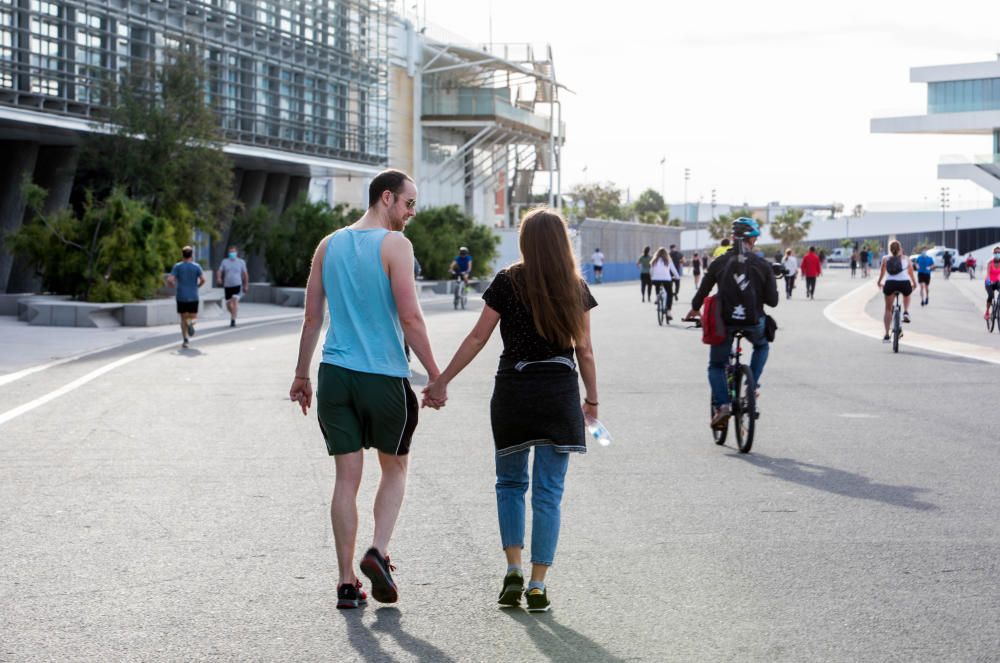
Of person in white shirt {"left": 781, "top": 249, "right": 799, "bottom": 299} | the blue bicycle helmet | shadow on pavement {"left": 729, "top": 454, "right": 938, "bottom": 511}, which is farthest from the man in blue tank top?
person in white shirt {"left": 781, "top": 249, "right": 799, "bottom": 299}

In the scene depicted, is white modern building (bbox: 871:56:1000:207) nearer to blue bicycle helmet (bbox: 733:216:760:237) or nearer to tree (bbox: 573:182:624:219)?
tree (bbox: 573:182:624:219)

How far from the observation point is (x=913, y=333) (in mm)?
26219

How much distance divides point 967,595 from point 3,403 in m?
10.2

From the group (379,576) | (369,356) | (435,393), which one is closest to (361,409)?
(369,356)

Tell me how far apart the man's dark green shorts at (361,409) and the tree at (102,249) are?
2623 cm

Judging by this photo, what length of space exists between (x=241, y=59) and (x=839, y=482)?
43.1m

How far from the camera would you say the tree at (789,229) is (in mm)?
157500

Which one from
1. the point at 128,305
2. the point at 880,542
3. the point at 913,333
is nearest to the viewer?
the point at 880,542

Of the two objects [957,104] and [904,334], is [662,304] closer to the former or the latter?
[904,334]

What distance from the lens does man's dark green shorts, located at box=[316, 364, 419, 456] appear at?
232 inches

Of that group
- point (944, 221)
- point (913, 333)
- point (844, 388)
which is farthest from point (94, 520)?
point (944, 221)

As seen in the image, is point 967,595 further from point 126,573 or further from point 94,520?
point 94,520

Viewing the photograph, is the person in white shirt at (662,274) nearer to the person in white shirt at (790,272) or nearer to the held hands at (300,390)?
the person in white shirt at (790,272)

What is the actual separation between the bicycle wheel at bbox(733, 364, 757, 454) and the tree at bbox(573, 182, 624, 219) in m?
132
